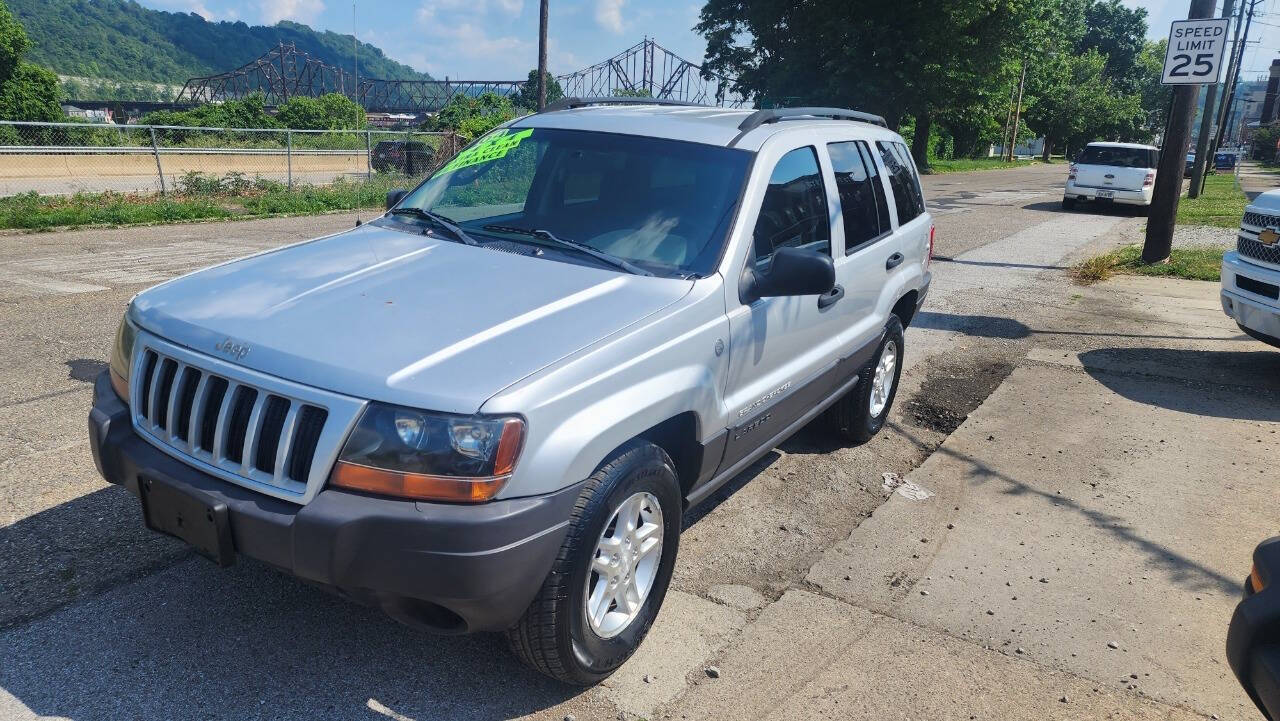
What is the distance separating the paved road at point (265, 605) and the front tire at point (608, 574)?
17 centimetres

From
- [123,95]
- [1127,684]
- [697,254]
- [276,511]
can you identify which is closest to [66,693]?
[276,511]

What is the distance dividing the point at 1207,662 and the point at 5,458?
5474 mm

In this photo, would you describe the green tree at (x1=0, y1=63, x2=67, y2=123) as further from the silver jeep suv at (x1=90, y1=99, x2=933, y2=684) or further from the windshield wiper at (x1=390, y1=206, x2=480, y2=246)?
the silver jeep suv at (x1=90, y1=99, x2=933, y2=684)

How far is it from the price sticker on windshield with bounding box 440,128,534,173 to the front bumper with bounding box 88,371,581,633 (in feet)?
7.52

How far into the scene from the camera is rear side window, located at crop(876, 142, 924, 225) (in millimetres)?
5441

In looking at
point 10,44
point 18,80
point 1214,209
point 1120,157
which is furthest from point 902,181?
point 18,80

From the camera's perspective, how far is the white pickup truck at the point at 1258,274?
6652mm

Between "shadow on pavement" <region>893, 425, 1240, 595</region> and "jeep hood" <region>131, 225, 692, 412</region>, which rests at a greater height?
"jeep hood" <region>131, 225, 692, 412</region>

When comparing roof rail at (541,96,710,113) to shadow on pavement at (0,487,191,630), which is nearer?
shadow on pavement at (0,487,191,630)

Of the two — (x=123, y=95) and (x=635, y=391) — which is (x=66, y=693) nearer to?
(x=635, y=391)

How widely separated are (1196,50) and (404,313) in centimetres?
1202

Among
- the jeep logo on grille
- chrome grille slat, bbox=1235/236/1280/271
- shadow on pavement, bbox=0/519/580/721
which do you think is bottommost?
shadow on pavement, bbox=0/519/580/721

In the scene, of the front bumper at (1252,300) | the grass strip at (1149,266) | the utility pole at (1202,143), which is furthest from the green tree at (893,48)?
the front bumper at (1252,300)

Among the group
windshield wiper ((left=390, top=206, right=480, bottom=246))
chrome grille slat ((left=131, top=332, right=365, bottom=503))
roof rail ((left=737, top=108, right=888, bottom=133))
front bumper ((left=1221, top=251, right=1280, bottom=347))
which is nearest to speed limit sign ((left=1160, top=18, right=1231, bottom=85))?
front bumper ((left=1221, top=251, right=1280, bottom=347))
